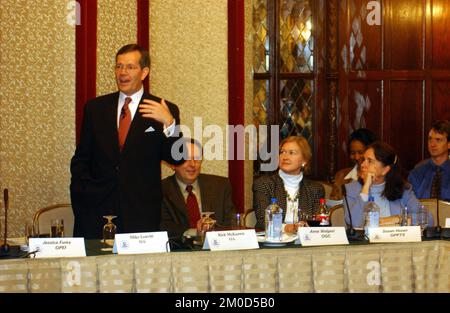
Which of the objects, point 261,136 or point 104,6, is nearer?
point 104,6

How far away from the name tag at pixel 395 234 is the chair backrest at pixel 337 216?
0.84 metres

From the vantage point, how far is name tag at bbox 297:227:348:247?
370cm

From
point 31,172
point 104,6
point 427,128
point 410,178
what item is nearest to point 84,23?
point 104,6

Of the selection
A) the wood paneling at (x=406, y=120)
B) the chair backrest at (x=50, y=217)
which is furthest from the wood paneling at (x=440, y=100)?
the chair backrest at (x=50, y=217)

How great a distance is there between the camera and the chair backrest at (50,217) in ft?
14.4

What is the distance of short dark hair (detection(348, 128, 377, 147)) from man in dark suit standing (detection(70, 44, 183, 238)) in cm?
241

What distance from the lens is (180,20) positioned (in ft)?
18.5

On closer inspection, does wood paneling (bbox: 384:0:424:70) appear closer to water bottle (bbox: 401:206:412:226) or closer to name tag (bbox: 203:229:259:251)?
water bottle (bbox: 401:206:412:226)

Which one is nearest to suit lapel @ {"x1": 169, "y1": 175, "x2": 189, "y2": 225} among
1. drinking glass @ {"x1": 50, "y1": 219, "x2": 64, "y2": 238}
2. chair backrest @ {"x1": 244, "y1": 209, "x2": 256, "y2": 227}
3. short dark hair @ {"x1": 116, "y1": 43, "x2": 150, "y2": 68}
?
chair backrest @ {"x1": 244, "y1": 209, "x2": 256, "y2": 227}

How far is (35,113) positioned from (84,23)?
0.59 meters

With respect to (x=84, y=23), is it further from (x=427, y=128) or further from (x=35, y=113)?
(x=427, y=128)

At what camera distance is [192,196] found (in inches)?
181

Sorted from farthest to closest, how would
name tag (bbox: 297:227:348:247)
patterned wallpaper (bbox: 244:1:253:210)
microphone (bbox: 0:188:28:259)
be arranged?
1. patterned wallpaper (bbox: 244:1:253:210)
2. name tag (bbox: 297:227:348:247)
3. microphone (bbox: 0:188:28:259)

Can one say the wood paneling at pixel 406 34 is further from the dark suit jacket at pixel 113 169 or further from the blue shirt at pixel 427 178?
the dark suit jacket at pixel 113 169
